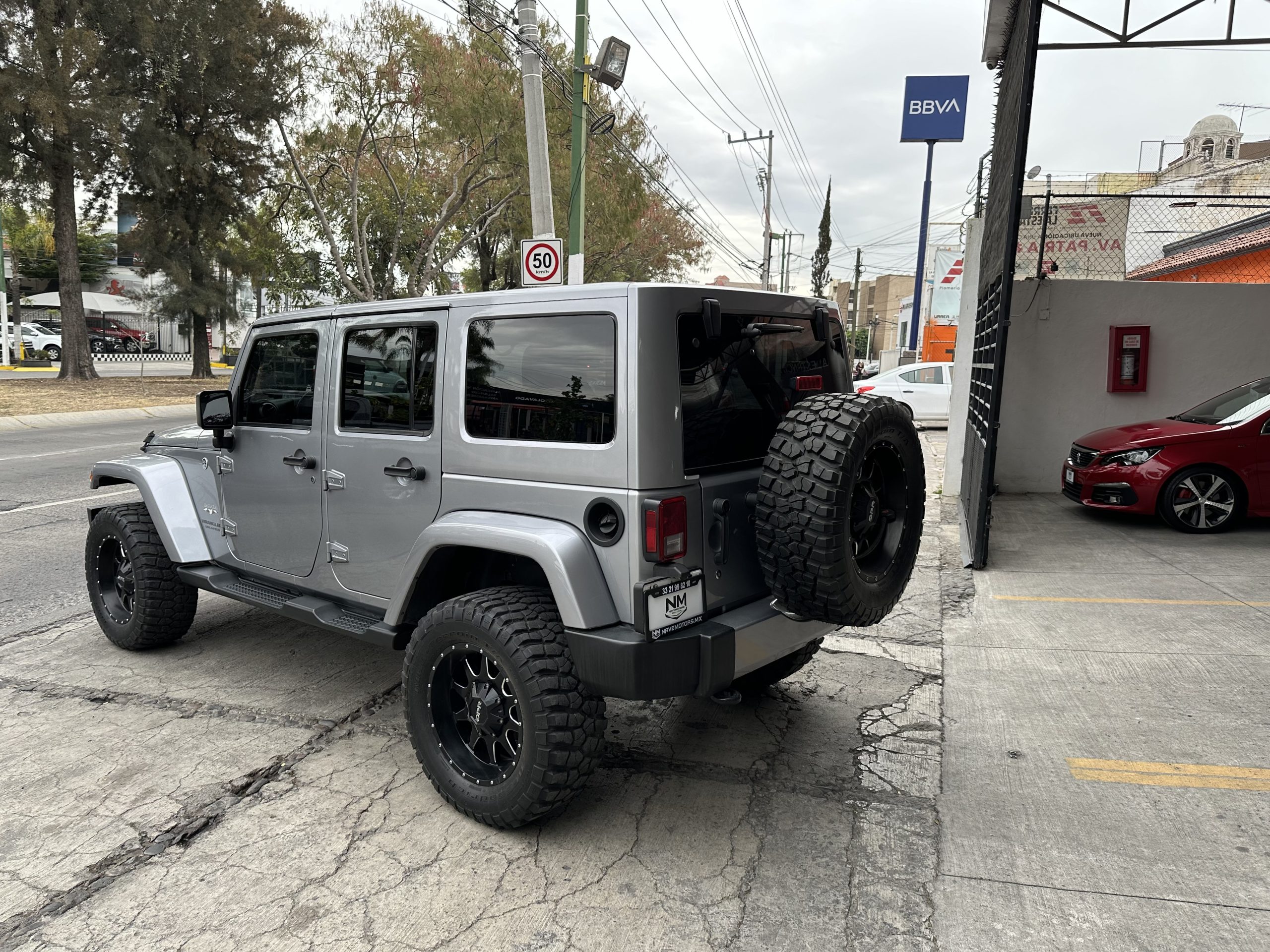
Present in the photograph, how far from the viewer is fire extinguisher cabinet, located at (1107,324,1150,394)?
33.0ft

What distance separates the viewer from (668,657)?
2.81m

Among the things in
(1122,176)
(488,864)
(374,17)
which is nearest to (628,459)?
A: (488,864)

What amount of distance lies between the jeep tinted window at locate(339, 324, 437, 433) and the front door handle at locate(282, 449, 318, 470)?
0.25 meters

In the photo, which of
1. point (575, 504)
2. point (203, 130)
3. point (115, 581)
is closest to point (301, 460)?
point (575, 504)

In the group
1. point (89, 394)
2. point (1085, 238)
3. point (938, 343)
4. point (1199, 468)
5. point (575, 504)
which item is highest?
point (1085, 238)

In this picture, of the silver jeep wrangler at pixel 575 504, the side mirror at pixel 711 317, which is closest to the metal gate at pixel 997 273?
the silver jeep wrangler at pixel 575 504

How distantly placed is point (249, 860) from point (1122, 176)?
36744 mm

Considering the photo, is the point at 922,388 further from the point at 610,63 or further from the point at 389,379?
the point at 389,379

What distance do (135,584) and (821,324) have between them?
3739 mm

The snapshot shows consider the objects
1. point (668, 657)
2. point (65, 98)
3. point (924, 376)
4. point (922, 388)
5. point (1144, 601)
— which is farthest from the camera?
point (65, 98)

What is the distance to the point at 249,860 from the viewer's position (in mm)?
2879

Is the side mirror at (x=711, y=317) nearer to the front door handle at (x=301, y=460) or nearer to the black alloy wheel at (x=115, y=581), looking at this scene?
the front door handle at (x=301, y=460)

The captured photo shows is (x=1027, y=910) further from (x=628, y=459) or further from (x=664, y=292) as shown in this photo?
(x=664, y=292)

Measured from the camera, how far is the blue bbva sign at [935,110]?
2906cm
